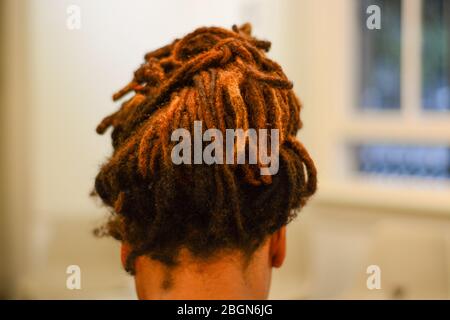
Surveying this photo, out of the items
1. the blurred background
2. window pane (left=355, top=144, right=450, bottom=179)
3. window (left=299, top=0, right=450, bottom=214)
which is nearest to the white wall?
the blurred background

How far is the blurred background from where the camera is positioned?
752 millimetres

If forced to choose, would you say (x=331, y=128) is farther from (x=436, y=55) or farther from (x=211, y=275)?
(x=436, y=55)

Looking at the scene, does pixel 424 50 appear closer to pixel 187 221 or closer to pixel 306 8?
pixel 306 8

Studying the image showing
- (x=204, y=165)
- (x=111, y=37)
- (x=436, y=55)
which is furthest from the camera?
(x=436, y=55)

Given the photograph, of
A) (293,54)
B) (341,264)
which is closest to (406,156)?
(341,264)

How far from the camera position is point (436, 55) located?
5.82 feet

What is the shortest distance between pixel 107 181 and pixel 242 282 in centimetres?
17

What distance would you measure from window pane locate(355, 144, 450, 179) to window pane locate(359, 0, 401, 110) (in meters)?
0.16

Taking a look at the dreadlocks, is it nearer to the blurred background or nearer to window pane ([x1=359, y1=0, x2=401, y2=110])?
the blurred background

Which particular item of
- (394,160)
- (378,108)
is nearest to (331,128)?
(394,160)

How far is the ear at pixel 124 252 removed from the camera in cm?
66

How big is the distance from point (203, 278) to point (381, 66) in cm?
90

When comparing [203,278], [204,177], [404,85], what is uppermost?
[404,85]

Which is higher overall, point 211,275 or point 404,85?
point 404,85
